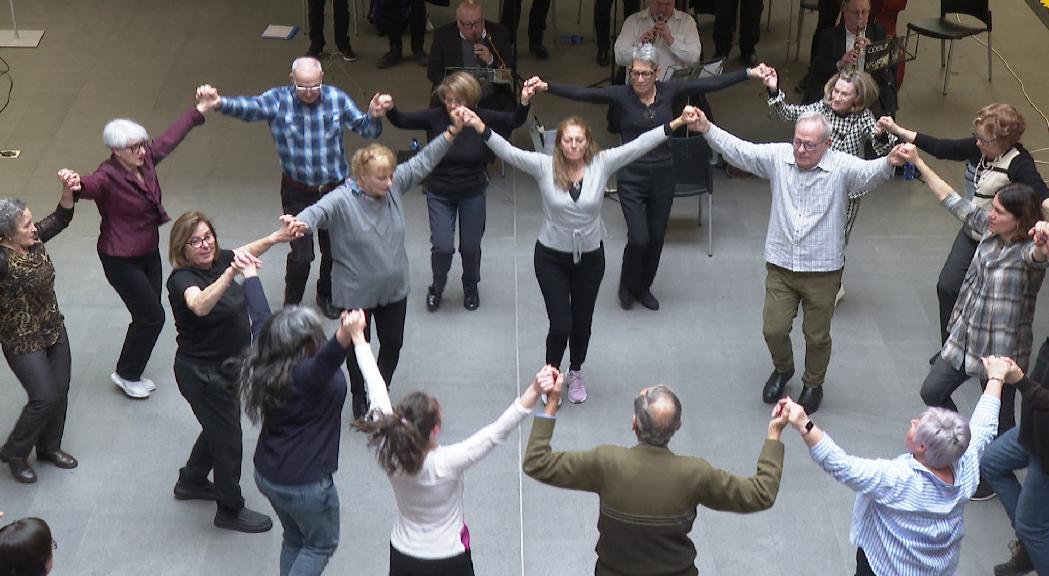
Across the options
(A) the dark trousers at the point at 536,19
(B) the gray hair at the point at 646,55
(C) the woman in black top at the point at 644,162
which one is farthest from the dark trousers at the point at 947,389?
(A) the dark trousers at the point at 536,19

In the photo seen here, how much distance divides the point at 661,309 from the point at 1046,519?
2.80m

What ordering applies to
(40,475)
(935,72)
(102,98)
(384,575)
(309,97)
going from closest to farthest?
(384,575) → (40,475) → (309,97) → (102,98) → (935,72)

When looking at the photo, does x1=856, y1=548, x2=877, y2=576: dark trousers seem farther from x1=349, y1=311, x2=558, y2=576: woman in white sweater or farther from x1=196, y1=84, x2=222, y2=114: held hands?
x1=196, y1=84, x2=222, y2=114: held hands

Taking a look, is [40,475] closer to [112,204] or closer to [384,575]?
[112,204]

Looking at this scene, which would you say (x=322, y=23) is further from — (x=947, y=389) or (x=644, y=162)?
(x=947, y=389)

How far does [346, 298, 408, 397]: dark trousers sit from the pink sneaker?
2.93 feet

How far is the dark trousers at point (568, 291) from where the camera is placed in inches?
245

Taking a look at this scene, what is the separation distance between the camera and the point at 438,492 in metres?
4.30

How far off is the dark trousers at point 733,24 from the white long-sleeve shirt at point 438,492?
664 centimetres

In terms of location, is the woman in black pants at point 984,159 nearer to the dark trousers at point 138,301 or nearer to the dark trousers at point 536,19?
the dark trousers at point 138,301

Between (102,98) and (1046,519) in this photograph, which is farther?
(102,98)

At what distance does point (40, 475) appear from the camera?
6027 millimetres

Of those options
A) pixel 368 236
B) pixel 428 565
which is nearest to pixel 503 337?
pixel 368 236

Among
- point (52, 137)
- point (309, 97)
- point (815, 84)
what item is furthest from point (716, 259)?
point (52, 137)
